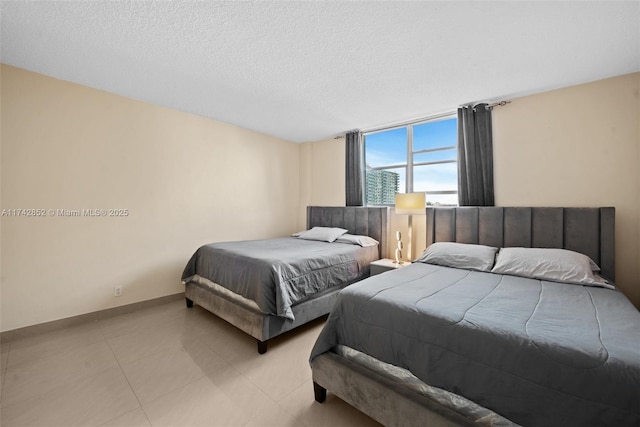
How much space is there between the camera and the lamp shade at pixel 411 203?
317 cm

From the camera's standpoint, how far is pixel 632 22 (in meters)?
1.77

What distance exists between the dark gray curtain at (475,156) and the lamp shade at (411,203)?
1.69 feet

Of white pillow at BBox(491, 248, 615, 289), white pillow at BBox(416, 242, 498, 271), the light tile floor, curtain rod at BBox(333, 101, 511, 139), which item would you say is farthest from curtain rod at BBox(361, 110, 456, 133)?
the light tile floor

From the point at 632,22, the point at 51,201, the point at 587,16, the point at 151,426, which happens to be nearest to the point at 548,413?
the point at 151,426

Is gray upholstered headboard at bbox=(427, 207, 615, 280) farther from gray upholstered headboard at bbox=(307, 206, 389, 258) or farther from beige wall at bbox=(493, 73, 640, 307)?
gray upholstered headboard at bbox=(307, 206, 389, 258)

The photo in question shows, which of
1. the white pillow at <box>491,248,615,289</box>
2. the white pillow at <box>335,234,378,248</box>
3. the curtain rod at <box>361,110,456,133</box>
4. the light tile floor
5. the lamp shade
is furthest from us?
the white pillow at <box>335,234,378,248</box>

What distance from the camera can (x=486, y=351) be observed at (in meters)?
1.15

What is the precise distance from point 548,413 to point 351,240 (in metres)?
2.78

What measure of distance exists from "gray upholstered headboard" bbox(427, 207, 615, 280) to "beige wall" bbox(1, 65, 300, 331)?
10.3 ft

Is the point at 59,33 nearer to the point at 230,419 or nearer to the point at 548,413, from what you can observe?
the point at 230,419

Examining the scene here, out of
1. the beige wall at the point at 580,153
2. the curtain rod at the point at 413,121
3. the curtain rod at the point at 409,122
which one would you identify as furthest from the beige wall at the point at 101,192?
the beige wall at the point at 580,153

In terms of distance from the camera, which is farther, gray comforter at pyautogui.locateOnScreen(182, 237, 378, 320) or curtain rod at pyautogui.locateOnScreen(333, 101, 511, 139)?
curtain rod at pyautogui.locateOnScreen(333, 101, 511, 139)

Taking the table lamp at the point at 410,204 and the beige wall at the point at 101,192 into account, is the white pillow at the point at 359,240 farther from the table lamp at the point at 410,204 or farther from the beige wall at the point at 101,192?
the beige wall at the point at 101,192

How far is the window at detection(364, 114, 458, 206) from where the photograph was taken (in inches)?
137
